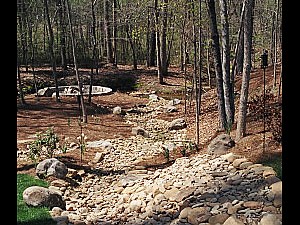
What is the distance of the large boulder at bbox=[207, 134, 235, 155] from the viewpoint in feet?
21.6

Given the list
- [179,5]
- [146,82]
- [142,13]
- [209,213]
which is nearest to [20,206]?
[209,213]

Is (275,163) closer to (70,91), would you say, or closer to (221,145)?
(221,145)

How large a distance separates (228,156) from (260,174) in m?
1.22

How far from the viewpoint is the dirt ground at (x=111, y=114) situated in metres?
6.80

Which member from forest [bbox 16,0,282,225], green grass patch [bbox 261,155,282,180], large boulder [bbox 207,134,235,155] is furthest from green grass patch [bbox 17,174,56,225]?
large boulder [bbox 207,134,235,155]

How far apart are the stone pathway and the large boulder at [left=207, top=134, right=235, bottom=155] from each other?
5.4 inches

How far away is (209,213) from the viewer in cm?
436

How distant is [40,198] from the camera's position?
17.3 ft

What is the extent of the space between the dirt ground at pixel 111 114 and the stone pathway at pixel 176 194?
500mm

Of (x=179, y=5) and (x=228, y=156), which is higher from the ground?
(x=179, y=5)

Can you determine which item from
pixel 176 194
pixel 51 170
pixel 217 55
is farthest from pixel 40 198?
pixel 217 55

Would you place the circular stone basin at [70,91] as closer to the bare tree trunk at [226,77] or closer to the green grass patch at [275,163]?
the bare tree trunk at [226,77]

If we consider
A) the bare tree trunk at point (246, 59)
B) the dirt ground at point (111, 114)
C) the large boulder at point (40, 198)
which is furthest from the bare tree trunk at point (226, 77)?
the large boulder at point (40, 198)
